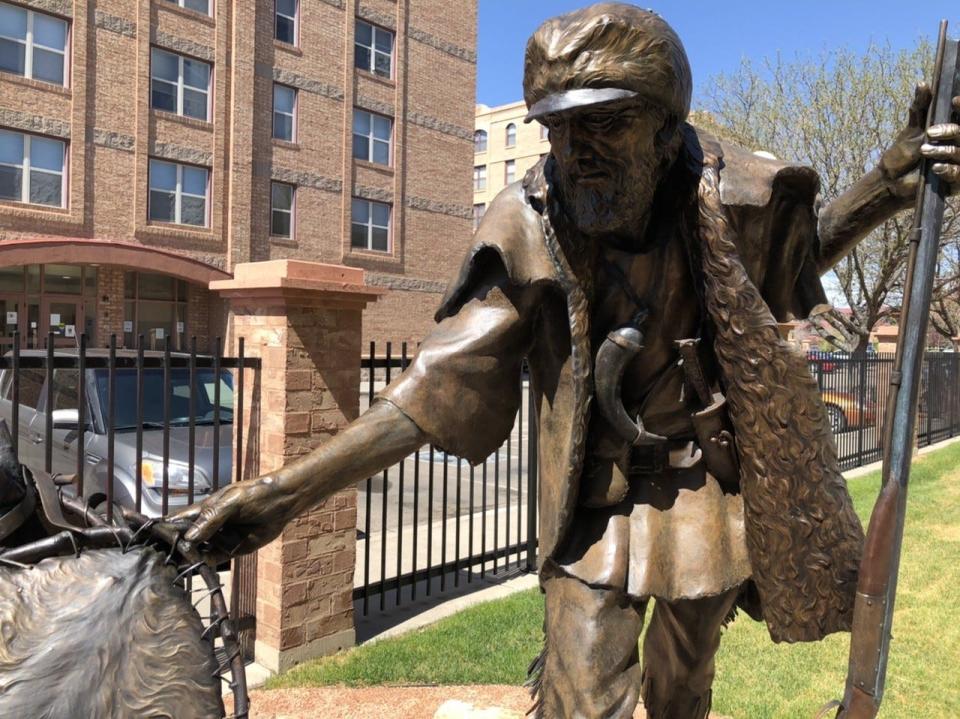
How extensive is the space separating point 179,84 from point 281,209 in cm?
454

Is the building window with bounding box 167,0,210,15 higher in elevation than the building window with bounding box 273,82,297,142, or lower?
higher

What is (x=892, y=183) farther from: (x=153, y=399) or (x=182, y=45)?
(x=182, y=45)

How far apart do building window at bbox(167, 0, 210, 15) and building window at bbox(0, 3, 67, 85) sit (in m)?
3.36

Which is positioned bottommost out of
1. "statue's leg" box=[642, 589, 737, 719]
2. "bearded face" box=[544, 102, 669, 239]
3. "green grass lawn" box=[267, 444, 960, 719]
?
"green grass lawn" box=[267, 444, 960, 719]

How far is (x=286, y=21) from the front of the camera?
83.4 feet

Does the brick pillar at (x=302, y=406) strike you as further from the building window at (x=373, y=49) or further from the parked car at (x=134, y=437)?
the building window at (x=373, y=49)

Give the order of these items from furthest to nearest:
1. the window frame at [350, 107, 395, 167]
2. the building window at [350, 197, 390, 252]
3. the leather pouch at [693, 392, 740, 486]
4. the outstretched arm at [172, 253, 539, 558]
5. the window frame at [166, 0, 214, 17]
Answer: the building window at [350, 197, 390, 252] < the window frame at [350, 107, 395, 167] < the window frame at [166, 0, 214, 17] < the leather pouch at [693, 392, 740, 486] < the outstretched arm at [172, 253, 539, 558]

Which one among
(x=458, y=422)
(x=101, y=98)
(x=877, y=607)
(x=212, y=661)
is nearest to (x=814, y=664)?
(x=877, y=607)

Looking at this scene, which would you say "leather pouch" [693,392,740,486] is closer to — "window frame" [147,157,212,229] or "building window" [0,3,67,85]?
"building window" [0,3,67,85]

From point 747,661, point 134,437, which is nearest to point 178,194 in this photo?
point 134,437

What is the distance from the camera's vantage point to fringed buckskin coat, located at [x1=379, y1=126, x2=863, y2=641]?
6.57ft

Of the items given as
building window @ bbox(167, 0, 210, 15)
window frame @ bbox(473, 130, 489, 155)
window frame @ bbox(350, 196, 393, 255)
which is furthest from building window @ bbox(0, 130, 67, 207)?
window frame @ bbox(473, 130, 489, 155)

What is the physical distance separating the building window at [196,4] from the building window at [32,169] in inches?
212

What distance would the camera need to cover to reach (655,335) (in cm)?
214
